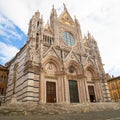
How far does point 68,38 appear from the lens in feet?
80.1

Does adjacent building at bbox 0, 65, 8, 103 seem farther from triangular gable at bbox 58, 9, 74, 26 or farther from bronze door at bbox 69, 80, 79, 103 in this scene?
triangular gable at bbox 58, 9, 74, 26

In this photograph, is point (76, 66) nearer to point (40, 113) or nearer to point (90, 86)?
point (90, 86)

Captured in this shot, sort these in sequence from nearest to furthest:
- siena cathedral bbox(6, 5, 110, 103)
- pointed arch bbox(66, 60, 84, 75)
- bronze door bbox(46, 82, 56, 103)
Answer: siena cathedral bbox(6, 5, 110, 103) → bronze door bbox(46, 82, 56, 103) → pointed arch bbox(66, 60, 84, 75)

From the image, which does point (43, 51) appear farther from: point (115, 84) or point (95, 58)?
point (115, 84)

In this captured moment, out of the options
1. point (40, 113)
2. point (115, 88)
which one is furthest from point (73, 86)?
point (115, 88)

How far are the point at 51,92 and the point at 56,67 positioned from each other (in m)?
3.84

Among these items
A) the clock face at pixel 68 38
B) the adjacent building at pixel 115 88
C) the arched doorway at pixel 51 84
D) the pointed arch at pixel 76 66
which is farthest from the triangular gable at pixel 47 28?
the adjacent building at pixel 115 88

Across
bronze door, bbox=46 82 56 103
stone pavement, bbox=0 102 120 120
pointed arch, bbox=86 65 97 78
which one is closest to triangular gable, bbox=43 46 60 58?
bronze door, bbox=46 82 56 103

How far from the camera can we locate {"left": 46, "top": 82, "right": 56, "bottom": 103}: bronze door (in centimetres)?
1656

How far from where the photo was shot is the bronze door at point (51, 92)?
16562 mm

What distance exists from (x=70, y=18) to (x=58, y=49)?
10.3 metres

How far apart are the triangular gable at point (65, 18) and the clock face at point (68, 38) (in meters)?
2.95

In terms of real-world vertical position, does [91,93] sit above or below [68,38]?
below

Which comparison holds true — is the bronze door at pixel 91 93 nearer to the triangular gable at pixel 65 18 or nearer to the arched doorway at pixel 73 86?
the arched doorway at pixel 73 86
